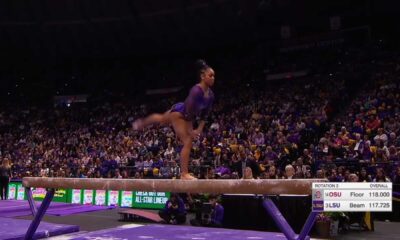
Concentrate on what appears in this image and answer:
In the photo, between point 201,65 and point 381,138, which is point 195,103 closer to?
point 201,65

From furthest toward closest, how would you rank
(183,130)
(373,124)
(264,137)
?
(264,137) < (373,124) < (183,130)

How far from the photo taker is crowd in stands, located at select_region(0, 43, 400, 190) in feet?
36.3

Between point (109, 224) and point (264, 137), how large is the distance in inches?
217

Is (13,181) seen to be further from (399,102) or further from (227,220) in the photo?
(399,102)

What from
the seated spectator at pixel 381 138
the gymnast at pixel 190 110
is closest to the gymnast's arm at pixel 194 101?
the gymnast at pixel 190 110

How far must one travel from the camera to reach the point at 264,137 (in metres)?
13.8

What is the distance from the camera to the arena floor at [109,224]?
8.64 meters

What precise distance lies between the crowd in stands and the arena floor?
1.08m

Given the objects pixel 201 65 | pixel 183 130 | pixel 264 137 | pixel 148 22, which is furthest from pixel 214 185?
pixel 148 22

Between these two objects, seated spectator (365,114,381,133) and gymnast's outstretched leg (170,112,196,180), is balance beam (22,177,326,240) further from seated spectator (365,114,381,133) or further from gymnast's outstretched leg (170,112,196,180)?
seated spectator (365,114,381,133)

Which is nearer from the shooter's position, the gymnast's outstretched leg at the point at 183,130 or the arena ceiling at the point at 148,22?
the gymnast's outstretched leg at the point at 183,130

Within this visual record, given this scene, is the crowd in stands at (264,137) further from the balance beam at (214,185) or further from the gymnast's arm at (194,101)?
the gymnast's arm at (194,101)

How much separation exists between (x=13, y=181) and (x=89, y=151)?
328 cm

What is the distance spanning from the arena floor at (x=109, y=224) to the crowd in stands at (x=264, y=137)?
1084 millimetres
